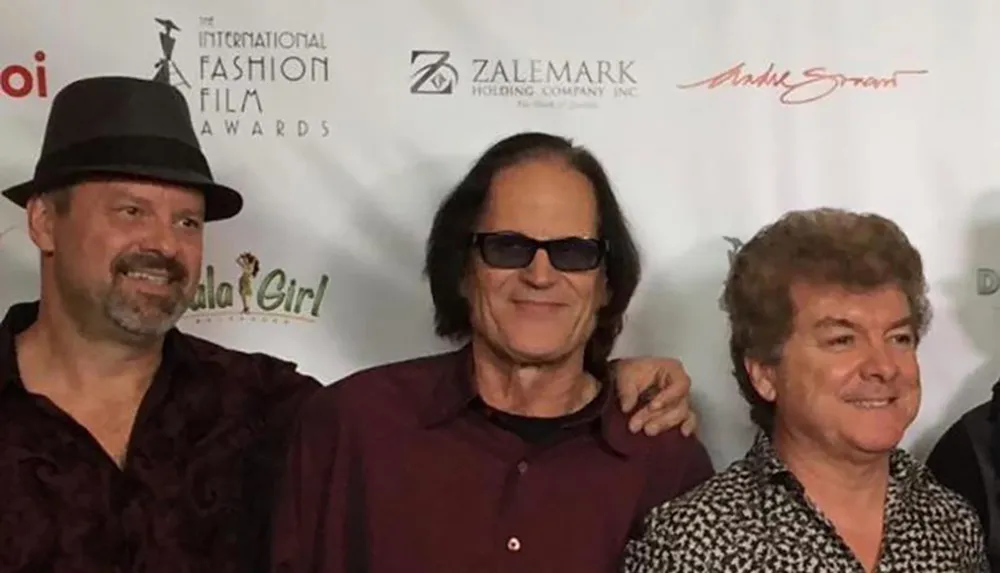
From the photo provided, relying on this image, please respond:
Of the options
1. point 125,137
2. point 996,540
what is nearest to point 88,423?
point 125,137

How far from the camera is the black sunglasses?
1643 millimetres

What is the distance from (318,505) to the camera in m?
1.68

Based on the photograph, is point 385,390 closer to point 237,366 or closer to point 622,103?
point 237,366

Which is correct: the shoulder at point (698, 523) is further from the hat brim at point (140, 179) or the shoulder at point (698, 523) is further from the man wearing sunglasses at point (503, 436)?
the hat brim at point (140, 179)

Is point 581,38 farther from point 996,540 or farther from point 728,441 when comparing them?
point 996,540

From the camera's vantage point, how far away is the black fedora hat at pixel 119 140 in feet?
5.47

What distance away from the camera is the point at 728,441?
223cm

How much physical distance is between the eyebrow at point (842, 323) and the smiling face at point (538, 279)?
0.98ft

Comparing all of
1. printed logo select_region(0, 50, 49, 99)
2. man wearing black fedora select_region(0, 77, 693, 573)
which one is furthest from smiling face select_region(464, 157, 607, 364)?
printed logo select_region(0, 50, 49, 99)

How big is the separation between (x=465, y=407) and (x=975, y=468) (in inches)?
27.0

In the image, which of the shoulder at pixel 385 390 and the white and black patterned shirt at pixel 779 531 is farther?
the shoulder at pixel 385 390

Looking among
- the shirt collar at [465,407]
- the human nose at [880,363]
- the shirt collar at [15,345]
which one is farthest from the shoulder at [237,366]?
the human nose at [880,363]

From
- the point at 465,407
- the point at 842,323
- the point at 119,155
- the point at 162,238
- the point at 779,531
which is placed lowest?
the point at 779,531
